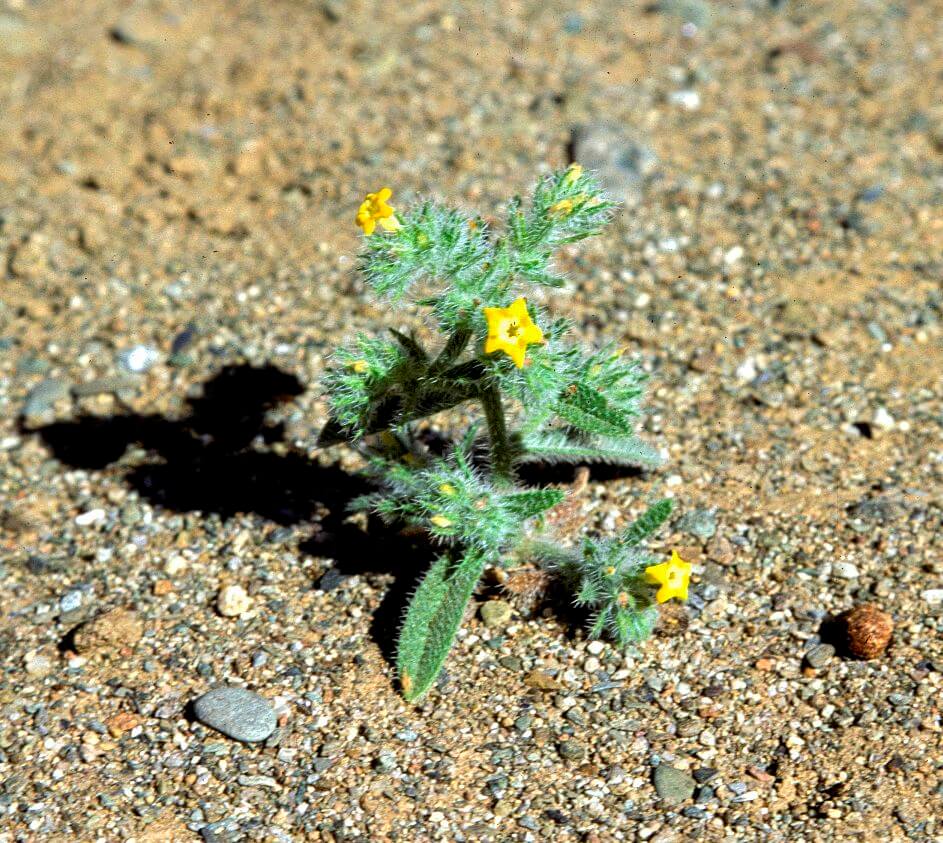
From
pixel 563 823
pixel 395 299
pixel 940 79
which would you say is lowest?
pixel 563 823

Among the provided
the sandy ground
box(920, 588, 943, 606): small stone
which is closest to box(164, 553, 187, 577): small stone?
the sandy ground

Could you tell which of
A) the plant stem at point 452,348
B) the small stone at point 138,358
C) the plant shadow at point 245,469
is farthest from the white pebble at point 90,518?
the plant stem at point 452,348

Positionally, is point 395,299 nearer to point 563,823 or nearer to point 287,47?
point 563,823

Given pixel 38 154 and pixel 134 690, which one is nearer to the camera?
pixel 134 690

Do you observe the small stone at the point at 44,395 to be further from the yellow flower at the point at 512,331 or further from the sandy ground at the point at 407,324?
the yellow flower at the point at 512,331

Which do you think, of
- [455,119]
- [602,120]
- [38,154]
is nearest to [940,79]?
[602,120]

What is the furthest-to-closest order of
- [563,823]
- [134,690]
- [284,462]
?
[284,462], [134,690], [563,823]

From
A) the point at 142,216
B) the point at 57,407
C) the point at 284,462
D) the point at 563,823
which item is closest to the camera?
the point at 563,823

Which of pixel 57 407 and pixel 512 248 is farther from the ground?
pixel 512 248
